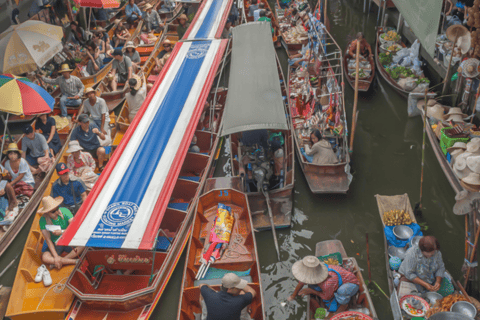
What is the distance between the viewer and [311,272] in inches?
222

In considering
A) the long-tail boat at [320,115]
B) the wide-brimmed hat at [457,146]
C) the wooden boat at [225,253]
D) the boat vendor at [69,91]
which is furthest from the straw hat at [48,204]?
the wide-brimmed hat at [457,146]

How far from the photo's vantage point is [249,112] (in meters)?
7.81

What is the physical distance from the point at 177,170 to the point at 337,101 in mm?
4471

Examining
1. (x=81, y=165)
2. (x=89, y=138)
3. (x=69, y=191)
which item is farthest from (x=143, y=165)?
(x=89, y=138)

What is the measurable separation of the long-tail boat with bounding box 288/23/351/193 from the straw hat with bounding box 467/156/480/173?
2.27 m

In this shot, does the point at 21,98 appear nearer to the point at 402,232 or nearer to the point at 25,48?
the point at 25,48

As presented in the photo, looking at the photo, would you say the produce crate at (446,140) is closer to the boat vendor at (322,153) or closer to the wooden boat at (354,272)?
the boat vendor at (322,153)

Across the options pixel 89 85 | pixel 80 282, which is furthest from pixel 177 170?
pixel 89 85

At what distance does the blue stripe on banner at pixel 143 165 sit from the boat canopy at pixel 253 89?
4.49ft

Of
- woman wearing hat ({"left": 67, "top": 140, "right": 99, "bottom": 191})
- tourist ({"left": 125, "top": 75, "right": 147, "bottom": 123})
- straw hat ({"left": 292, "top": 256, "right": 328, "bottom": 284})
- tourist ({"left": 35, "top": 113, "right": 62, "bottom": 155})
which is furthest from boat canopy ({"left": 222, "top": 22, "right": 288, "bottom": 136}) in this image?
tourist ({"left": 35, "top": 113, "right": 62, "bottom": 155})

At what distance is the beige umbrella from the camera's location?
9.18 meters

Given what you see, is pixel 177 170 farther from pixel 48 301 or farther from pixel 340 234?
pixel 340 234

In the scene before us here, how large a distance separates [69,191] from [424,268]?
623cm

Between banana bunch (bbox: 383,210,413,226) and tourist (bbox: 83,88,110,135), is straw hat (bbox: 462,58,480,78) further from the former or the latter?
tourist (bbox: 83,88,110,135)
